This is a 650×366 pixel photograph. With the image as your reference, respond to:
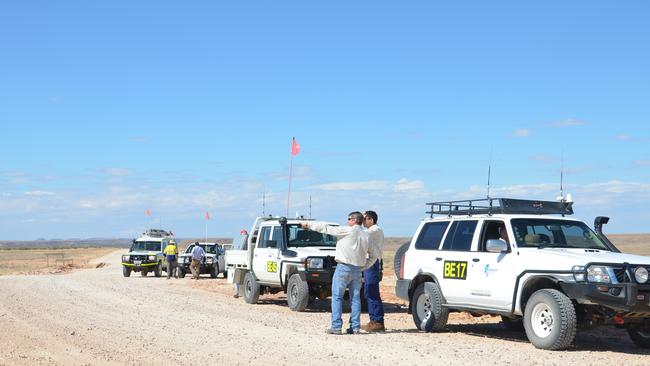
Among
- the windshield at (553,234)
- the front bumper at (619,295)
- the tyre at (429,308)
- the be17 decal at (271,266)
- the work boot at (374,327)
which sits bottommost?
the work boot at (374,327)

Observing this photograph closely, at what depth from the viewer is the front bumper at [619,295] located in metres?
10.8

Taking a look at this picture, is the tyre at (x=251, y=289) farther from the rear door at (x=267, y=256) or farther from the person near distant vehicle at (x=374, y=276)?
the person near distant vehicle at (x=374, y=276)

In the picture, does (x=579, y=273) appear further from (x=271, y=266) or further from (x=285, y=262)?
(x=271, y=266)

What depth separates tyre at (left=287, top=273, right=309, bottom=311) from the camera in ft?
59.0

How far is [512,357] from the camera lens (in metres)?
10.9

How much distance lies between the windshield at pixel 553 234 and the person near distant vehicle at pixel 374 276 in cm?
230

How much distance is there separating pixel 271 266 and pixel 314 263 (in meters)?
1.91

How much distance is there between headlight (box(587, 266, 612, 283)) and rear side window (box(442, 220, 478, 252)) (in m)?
2.48

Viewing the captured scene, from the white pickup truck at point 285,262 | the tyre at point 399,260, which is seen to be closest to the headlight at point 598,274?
the tyre at point 399,260

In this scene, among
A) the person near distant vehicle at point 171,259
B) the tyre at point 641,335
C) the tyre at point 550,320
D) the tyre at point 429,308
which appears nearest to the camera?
the tyre at point 550,320

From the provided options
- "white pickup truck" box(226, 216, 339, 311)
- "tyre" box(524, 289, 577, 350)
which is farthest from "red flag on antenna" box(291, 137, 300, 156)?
"tyre" box(524, 289, 577, 350)

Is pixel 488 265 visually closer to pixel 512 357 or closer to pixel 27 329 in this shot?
pixel 512 357

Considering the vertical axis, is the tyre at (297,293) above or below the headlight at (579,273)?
below

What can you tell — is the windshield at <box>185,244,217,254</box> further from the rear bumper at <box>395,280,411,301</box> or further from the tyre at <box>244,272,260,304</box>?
the rear bumper at <box>395,280,411,301</box>
